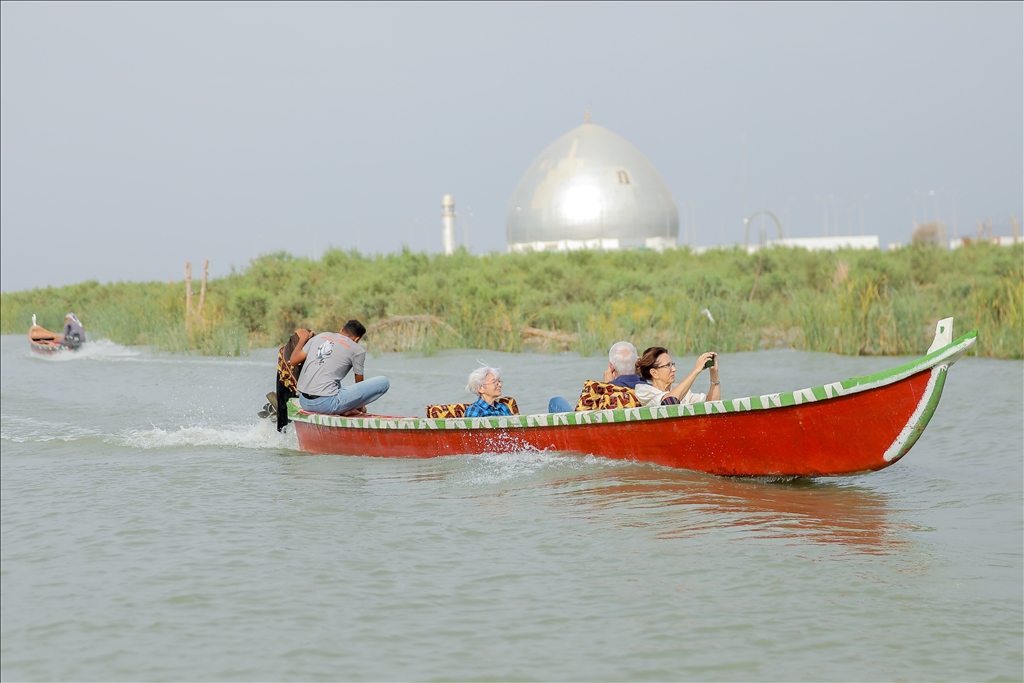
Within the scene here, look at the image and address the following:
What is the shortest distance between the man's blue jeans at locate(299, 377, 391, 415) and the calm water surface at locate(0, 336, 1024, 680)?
53 cm

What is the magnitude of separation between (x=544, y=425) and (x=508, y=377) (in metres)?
9.51

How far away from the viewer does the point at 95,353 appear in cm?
2830

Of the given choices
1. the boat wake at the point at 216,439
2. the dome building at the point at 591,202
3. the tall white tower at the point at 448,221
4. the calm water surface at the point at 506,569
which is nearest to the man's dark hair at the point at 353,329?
the calm water surface at the point at 506,569

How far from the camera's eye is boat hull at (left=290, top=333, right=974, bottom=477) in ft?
25.0

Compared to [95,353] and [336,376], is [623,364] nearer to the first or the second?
[336,376]

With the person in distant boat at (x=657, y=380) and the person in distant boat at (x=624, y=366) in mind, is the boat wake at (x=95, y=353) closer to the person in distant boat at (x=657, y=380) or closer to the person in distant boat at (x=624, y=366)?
the person in distant boat at (x=624, y=366)

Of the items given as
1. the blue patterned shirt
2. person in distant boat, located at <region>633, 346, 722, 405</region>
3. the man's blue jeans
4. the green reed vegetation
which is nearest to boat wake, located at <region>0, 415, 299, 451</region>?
the man's blue jeans

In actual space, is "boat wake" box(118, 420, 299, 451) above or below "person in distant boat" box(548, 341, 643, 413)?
below

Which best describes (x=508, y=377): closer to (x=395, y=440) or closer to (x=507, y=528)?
(x=395, y=440)

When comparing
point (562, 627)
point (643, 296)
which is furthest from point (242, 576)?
point (643, 296)

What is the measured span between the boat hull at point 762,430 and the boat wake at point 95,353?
1991 centimetres

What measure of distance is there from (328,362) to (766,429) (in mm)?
4897

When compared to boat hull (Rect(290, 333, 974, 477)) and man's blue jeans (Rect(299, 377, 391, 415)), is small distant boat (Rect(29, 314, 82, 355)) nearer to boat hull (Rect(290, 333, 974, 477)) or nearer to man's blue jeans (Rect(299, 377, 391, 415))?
man's blue jeans (Rect(299, 377, 391, 415))

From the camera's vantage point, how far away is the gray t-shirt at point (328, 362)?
11094 mm
